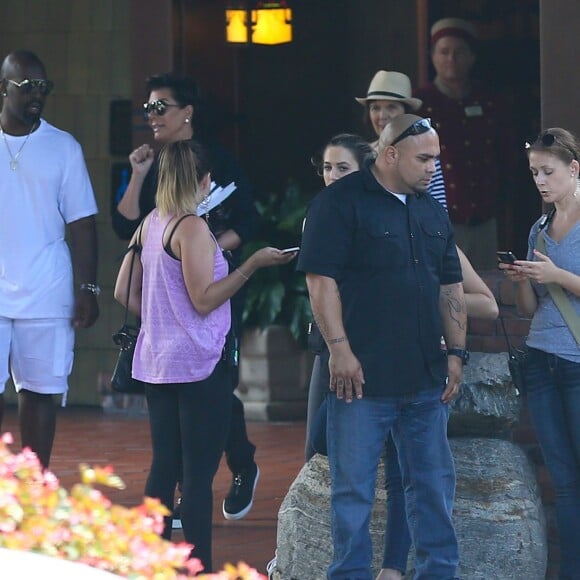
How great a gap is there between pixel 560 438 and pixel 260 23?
5741mm

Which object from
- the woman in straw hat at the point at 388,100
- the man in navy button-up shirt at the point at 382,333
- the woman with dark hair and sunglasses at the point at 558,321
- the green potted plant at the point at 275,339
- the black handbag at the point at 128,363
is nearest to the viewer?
the man in navy button-up shirt at the point at 382,333

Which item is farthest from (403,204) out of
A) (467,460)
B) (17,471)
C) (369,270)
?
(17,471)

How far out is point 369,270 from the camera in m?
5.00

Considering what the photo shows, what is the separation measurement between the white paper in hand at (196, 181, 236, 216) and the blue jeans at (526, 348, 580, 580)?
133cm

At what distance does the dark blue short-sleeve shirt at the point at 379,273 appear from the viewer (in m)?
4.98

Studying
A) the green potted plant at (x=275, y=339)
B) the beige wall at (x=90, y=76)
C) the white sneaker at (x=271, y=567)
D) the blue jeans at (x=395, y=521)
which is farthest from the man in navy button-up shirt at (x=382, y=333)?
the beige wall at (x=90, y=76)

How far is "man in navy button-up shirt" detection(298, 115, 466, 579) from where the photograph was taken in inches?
196

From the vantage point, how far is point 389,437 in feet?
17.6

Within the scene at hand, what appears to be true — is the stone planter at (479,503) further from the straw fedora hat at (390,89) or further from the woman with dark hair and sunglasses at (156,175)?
the straw fedora hat at (390,89)

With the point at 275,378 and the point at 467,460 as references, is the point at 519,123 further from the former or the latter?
the point at 467,460

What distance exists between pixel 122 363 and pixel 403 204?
4.03ft

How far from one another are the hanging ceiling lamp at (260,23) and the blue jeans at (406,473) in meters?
5.75

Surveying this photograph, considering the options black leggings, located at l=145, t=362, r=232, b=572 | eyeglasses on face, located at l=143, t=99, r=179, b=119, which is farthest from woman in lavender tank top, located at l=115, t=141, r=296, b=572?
eyeglasses on face, located at l=143, t=99, r=179, b=119

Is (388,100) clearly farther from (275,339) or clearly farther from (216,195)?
(275,339)
